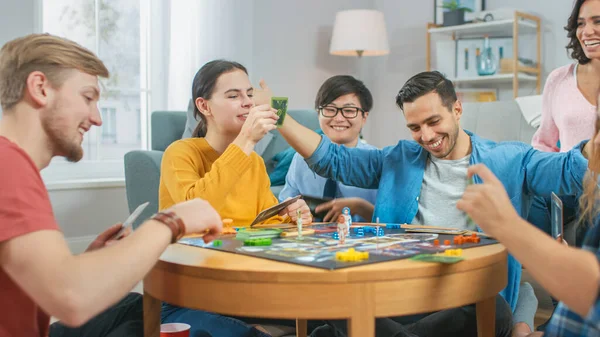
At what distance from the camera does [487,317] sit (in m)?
1.47

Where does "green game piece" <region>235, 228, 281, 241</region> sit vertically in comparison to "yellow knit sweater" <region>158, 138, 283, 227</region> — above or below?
below

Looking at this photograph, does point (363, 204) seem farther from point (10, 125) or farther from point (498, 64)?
point (498, 64)

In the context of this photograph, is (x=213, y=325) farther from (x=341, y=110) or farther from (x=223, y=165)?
(x=341, y=110)

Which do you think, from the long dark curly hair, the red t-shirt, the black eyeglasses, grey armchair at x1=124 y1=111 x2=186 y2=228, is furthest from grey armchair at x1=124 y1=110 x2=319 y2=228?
the red t-shirt

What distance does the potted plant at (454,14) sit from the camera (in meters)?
4.96

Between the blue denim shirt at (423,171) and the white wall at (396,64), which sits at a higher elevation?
the white wall at (396,64)

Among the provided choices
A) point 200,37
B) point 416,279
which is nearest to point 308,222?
point 416,279

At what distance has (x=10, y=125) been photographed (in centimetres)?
110

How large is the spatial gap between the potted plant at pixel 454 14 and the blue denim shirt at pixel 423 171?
10.3 feet

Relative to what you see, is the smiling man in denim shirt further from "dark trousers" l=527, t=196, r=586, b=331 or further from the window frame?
the window frame

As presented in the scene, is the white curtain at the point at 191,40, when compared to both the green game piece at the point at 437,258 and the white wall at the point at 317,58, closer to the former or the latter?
the white wall at the point at 317,58

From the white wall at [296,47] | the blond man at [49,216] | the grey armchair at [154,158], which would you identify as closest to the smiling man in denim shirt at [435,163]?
the blond man at [49,216]

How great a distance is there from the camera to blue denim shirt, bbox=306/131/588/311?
70.6 inches

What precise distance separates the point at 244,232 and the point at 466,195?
64 cm
